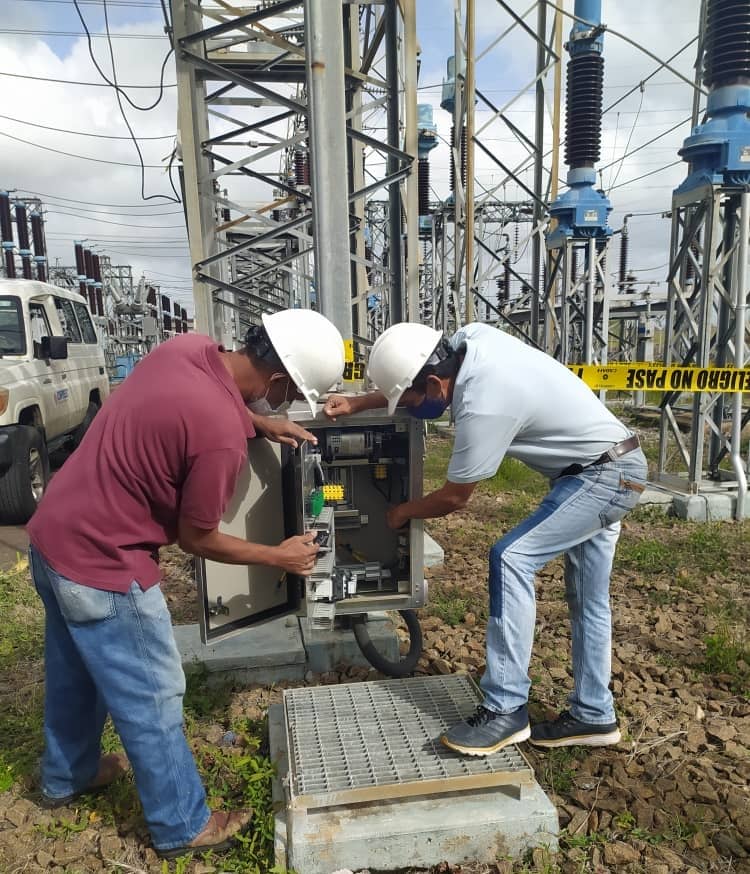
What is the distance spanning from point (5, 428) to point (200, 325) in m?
2.15

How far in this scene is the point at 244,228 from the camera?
10.8 metres

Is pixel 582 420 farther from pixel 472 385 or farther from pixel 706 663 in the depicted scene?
pixel 706 663

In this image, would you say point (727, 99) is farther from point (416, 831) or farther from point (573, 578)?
point (416, 831)

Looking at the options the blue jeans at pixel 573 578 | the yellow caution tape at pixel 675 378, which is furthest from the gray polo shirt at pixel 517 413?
the yellow caution tape at pixel 675 378

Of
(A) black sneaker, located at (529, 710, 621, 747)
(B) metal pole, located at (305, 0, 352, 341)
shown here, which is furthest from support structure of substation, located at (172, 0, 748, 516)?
(A) black sneaker, located at (529, 710, 621, 747)

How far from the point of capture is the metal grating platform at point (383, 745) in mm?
2334

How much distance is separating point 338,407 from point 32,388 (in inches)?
206

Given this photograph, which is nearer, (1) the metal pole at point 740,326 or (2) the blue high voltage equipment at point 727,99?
(2) the blue high voltage equipment at point 727,99

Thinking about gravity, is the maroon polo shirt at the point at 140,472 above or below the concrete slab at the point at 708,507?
above

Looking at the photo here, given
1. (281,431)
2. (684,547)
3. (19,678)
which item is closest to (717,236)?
(684,547)

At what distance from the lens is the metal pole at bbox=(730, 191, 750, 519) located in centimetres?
576

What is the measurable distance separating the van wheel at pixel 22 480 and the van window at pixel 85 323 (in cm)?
277

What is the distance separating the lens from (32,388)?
6883mm

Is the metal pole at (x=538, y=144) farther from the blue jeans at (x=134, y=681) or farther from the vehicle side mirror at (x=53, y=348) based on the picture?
the blue jeans at (x=134, y=681)
